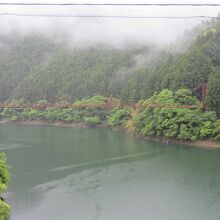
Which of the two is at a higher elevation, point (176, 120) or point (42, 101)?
point (42, 101)

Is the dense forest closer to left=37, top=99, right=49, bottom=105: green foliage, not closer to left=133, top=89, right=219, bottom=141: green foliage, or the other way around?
left=133, top=89, right=219, bottom=141: green foliage

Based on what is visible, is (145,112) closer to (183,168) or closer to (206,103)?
(206,103)

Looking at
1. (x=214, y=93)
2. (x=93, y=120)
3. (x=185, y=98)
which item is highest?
(x=214, y=93)

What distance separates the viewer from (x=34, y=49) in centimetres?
9275

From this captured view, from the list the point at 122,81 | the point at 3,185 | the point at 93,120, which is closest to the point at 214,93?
the point at 93,120

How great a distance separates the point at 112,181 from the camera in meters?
28.0

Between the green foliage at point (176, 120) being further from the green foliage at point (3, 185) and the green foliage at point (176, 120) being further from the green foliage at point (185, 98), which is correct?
the green foliage at point (3, 185)

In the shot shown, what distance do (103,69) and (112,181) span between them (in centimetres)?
4130

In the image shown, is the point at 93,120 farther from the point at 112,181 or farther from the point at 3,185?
the point at 3,185

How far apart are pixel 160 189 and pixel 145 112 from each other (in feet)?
67.4

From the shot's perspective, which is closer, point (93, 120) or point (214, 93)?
point (214, 93)

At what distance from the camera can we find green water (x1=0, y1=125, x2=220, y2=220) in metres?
22.2

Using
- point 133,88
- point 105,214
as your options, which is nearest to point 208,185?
point 105,214

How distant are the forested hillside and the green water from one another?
29.2ft
